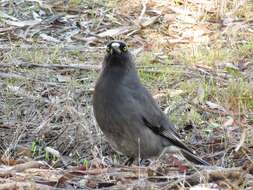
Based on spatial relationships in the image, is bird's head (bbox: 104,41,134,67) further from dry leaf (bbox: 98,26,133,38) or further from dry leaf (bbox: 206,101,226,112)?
dry leaf (bbox: 98,26,133,38)

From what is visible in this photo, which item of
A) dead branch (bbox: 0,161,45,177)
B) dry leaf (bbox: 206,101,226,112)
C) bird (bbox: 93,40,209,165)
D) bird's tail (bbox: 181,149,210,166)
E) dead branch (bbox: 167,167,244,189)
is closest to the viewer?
dead branch (bbox: 167,167,244,189)

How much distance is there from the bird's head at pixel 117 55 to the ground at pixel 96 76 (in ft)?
2.21

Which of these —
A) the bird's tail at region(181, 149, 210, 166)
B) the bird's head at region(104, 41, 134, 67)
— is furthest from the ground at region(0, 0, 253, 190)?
the bird's head at region(104, 41, 134, 67)

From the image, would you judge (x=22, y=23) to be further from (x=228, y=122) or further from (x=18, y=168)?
(x=18, y=168)

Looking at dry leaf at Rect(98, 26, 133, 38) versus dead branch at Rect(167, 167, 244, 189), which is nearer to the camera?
dead branch at Rect(167, 167, 244, 189)

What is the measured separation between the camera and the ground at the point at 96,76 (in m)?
5.26

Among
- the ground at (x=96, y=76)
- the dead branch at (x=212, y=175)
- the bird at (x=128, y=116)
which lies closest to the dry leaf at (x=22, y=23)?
the ground at (x=96, y=76)

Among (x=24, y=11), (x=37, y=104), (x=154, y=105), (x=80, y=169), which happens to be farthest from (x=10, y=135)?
(x=24, y=11)

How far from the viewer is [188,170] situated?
5.55 m

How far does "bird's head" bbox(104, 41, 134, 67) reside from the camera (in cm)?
652

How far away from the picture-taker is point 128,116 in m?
6.36

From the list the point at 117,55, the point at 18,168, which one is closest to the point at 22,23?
the point at 117,55

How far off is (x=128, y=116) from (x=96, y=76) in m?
1.90

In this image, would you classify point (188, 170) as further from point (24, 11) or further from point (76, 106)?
point (24, 11)
